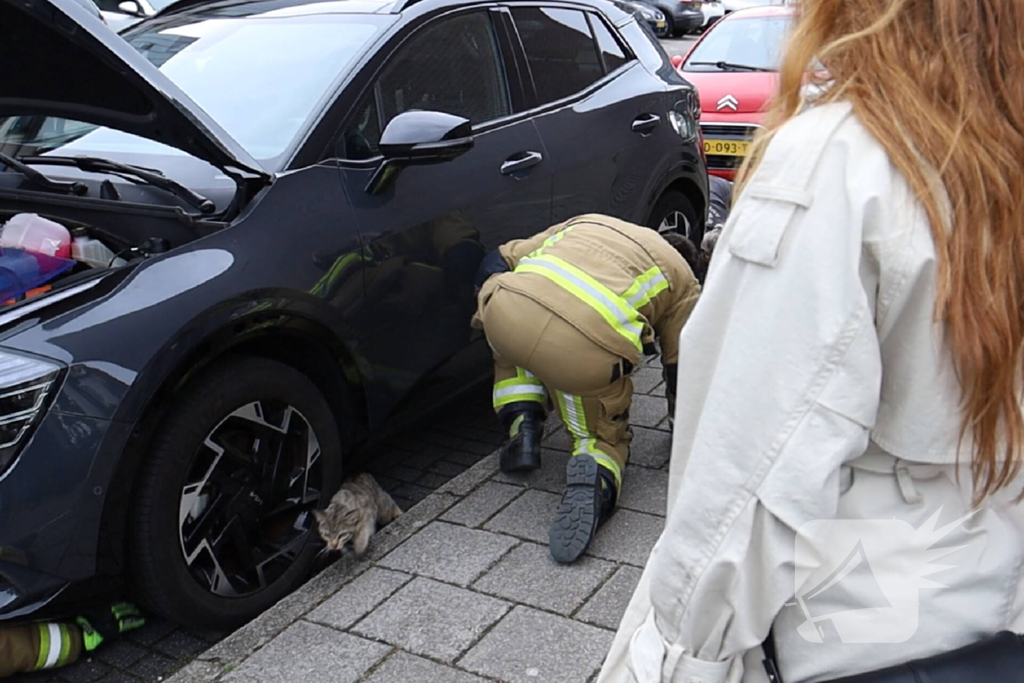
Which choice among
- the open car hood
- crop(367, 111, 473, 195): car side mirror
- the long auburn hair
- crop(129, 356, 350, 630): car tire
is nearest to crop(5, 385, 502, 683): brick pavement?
crop(129, 356, 350, 630): car tire

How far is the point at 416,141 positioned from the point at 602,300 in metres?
0.77

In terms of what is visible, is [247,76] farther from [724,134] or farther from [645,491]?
[724,134]

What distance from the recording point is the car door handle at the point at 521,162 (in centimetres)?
397

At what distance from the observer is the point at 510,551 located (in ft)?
10.7

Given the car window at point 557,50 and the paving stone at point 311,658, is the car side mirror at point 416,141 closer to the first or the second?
the car window at point 557,50

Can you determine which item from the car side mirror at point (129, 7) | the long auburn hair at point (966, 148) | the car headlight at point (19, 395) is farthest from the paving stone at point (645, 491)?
the car side mirror at point (129, 7)

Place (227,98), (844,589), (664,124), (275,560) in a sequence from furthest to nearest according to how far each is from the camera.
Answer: (664,124), (227,98), (275,560), (844,589)

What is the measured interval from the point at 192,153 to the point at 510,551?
5.03 feet

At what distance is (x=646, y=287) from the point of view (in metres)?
3.37

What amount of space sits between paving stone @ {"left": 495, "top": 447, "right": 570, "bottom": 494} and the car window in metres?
1.53

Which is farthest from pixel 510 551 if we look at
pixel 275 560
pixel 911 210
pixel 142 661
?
pixel 911 210

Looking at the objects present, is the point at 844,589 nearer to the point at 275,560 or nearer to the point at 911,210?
the point at 911,210

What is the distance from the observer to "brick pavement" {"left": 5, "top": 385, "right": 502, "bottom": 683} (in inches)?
117

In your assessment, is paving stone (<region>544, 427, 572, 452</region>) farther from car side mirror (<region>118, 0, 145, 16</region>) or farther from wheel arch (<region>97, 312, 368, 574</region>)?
car side mirror (<region>118, 0, 145, 16</region>)
